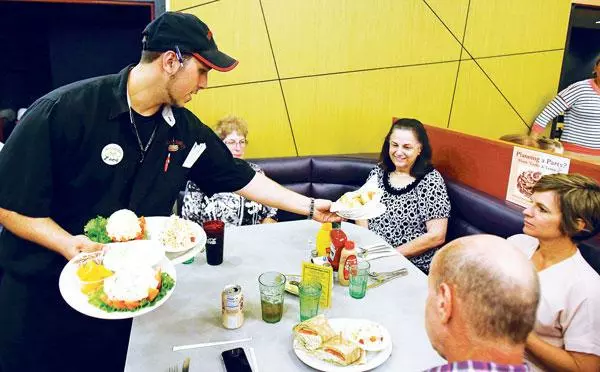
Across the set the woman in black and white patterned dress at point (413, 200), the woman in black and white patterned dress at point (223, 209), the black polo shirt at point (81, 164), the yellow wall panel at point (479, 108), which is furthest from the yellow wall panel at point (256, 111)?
the black polo shirt at point (81, 164)

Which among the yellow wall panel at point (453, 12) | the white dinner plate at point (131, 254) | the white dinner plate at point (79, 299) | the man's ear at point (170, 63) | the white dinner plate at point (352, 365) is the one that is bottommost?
the white dinner plate at point (352, 365)

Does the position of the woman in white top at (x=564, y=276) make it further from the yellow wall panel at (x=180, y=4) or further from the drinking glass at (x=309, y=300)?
the yellow wall panel at (x=180, y=4)

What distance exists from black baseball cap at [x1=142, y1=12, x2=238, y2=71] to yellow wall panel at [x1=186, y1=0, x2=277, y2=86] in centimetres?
208

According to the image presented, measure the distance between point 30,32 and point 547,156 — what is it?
473 cm

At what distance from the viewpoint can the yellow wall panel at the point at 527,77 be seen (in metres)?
4.71

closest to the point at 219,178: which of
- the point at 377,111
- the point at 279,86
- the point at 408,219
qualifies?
the point at 408,219

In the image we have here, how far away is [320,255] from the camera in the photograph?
7.30 ft

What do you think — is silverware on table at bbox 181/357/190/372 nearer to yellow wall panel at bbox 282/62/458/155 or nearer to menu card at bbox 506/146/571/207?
menu card at bbox 506/146/571/207

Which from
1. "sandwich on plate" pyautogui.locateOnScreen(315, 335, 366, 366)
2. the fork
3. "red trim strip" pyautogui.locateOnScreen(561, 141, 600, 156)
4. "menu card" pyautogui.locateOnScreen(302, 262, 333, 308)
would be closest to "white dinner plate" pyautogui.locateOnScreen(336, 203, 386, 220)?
the fork

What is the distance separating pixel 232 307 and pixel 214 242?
1.79 ft

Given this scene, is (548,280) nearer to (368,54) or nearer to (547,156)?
(547,156)

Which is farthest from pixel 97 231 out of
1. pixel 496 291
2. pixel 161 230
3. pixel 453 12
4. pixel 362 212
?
pixel 453 12

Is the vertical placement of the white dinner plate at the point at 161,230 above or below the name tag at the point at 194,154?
below

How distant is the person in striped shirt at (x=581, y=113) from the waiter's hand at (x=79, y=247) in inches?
173
